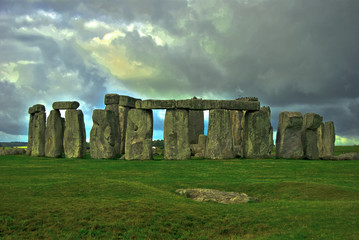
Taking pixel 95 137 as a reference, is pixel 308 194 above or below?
below

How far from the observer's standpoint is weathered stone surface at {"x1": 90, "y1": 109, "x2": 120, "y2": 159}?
26.2 metres

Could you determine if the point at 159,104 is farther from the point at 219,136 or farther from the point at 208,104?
the point at 219,136

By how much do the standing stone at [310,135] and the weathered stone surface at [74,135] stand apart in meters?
16.1

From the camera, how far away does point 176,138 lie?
25.1 m

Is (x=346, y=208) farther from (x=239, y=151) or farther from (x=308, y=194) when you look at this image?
(x=239, y=151)

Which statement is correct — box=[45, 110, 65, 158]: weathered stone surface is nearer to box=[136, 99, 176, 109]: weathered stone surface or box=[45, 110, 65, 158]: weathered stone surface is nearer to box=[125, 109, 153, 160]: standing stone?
box=[125, 109, 153, 160]: standing stone

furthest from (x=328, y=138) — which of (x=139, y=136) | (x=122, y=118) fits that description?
(x=122, y=118)

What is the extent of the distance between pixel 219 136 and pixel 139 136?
540 centimetres

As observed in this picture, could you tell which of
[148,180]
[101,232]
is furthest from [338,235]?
[148,180]

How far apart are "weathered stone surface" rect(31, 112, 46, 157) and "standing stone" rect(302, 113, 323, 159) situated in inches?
784

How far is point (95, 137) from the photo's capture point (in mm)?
26219

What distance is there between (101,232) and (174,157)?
1582 cm

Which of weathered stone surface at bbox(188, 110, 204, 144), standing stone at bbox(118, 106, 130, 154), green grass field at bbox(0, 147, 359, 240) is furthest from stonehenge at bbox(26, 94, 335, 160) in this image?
green grass field at bbox(0, 147, 359, 240)

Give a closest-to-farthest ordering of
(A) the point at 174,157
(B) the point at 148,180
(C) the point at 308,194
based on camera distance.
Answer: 1. (C) the point at 308,194
2. (B) the point at 148,180
3. (A) the point at 174,157
